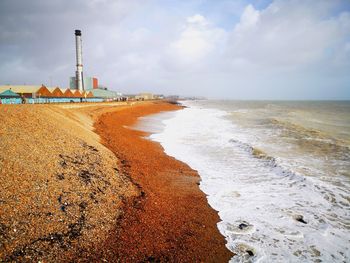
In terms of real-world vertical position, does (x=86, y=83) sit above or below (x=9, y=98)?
above

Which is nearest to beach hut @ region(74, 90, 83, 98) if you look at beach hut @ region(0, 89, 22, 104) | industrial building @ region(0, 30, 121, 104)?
industrial building @ region(0, 30, 121, 104)

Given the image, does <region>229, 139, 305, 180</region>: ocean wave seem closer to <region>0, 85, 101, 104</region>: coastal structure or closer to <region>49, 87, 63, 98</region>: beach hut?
<region>0, 85, 101, 104</region>: coastal structure

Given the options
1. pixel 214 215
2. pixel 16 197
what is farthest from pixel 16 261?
pixel 214 215

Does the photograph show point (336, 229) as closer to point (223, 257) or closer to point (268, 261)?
point (268, 261)

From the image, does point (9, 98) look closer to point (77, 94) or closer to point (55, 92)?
point (55, 92)

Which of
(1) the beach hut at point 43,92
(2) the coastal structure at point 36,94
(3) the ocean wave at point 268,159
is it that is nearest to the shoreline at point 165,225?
(3) the ocean wave at point 268,159

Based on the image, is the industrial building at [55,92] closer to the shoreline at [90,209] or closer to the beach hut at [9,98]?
the beach hut at [9,98]

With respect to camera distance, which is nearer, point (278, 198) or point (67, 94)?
point (278, 198)

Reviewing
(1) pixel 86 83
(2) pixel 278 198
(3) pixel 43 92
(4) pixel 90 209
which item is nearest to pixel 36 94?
(3) pixel 43 92

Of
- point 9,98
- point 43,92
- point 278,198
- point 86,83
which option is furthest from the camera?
point 86,83

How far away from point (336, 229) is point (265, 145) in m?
10.8

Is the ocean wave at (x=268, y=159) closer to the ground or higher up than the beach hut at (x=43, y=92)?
closer to the ground

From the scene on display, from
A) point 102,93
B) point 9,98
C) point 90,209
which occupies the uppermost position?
point 102,93

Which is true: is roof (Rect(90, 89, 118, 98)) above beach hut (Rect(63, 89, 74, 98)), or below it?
above
